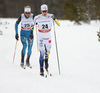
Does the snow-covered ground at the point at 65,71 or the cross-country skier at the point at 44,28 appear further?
the cross-country skier at the point at 44,28

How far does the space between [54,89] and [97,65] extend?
4681 mm

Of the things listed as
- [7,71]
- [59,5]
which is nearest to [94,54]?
[7,71]

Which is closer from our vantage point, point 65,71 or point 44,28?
point 44,28

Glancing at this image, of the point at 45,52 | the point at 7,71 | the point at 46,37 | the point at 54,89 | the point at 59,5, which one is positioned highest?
the point at 59,5

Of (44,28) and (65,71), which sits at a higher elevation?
(44,28)

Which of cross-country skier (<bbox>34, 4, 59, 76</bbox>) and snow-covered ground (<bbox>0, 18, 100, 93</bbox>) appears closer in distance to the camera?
snow-covered ground (<bbox>0, 18, 100, 93</bbox>)

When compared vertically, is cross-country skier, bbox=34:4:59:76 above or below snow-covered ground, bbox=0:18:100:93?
above

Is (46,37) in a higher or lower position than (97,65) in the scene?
higher

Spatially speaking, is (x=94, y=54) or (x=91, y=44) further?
(x=91, y=44)

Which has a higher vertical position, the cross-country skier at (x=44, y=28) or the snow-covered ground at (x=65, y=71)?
the cross-country skier at (x=44, y=28)

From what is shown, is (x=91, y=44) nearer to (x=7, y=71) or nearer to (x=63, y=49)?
(x=63, y=49)

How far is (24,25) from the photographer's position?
316 inches

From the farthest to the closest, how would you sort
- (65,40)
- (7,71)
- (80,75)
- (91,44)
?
1. (65,40)
2. (91,44)
3. (80,75)
4. (7,71)

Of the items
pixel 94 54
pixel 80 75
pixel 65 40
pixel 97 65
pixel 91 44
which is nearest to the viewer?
pixel 80 75
